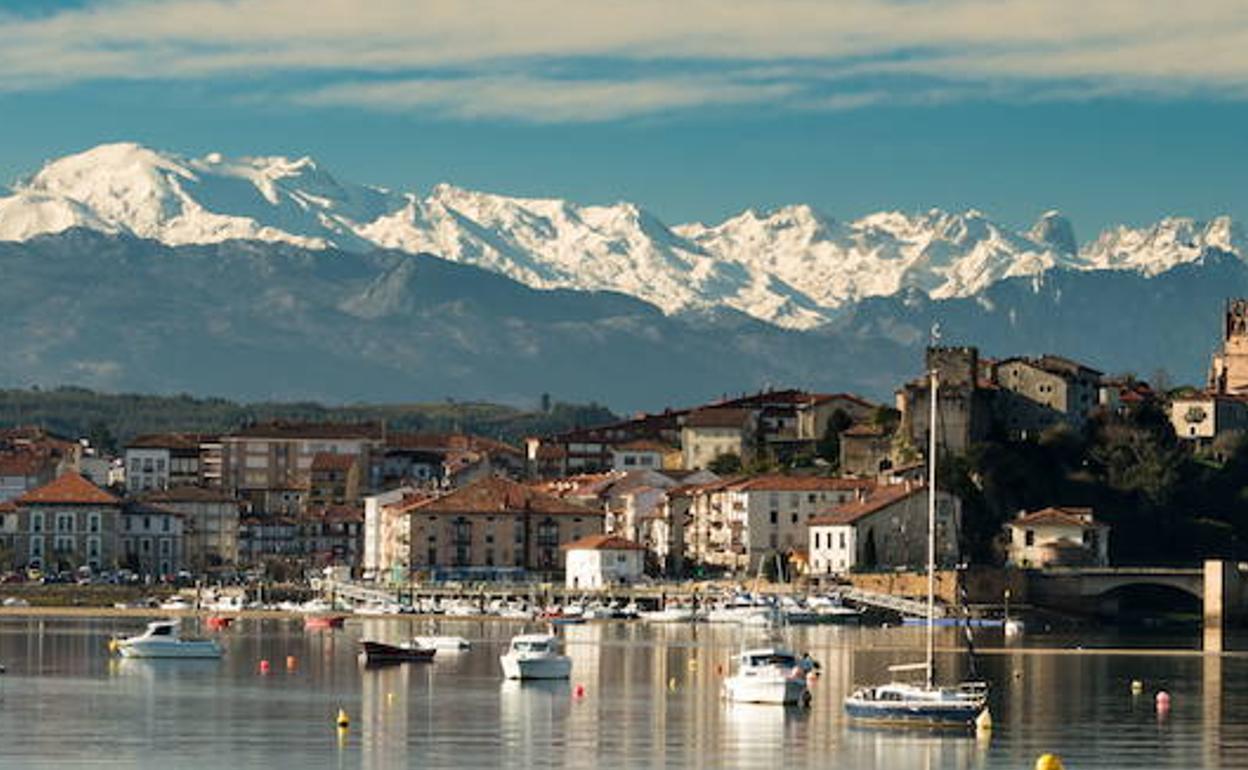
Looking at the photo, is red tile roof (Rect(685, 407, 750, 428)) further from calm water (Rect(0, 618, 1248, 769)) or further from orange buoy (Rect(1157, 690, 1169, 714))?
orange buoy (Rect(1157, 690, 1169, 714))

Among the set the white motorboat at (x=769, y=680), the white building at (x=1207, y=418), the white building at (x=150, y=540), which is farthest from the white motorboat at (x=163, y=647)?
the white building at (x=150, y=540)

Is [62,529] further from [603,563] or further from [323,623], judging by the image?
[323,623]

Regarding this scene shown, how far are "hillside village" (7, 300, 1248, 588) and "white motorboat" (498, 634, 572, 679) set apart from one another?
157 ft

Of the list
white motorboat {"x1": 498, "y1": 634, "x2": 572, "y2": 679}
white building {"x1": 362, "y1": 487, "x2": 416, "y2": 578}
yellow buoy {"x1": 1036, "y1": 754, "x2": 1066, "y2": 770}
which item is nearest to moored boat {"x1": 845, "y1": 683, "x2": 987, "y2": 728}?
yellow buoy {"x1": 1036, "y1": 754, "x2": 1066, "y2": 770}

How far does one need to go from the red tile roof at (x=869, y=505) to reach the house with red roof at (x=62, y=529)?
4168 cm

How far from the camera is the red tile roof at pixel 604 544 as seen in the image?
533 ft

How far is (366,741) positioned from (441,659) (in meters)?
34.6

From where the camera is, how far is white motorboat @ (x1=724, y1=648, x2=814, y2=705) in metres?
83.5

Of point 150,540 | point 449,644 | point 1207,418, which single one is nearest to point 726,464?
point 1207,418

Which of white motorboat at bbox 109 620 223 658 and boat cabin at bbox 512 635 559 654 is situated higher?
boat cabin at bbox 512 635 559 654

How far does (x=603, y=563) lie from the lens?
532ft

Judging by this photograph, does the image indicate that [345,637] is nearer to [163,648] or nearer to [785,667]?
[163,648]

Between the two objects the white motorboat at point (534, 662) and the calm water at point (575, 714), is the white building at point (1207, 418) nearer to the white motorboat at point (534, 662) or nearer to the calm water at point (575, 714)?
the calm water at point (575, 714)

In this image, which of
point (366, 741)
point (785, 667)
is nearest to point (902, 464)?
point (785, 667)
